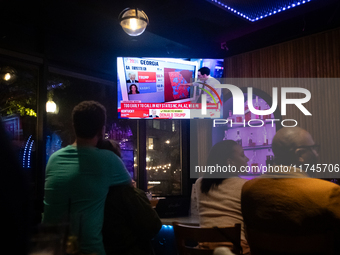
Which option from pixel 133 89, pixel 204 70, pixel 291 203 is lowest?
pixel 291 203

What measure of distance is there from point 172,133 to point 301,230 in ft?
10.7

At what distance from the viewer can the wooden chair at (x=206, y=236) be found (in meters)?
1.95

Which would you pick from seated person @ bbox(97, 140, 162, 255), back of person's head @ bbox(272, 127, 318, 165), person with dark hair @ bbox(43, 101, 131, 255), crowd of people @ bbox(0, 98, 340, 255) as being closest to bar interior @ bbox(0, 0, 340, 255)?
back of person's head @ bbox(272, 127, 318, 165)

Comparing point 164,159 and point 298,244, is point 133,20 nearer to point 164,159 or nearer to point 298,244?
point 164,159

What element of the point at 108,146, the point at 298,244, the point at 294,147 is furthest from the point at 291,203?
the point at 108,146

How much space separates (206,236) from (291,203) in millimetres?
595

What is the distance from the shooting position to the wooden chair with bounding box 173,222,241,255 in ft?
6.41

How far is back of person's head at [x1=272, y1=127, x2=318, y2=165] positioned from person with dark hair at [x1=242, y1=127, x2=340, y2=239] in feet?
0.16

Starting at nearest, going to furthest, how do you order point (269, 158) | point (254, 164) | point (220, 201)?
point (220, 201) < point (269, 158) < point (254, 164)

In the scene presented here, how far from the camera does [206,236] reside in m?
2.01

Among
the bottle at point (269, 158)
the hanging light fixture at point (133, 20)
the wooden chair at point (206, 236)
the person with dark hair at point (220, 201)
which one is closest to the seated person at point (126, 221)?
the wooden chair at point (206, 236)

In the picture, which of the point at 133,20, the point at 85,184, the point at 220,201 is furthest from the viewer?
the point at 133,20

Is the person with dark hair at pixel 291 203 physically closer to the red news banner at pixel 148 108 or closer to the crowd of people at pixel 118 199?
the crowd of people at pixel 118 199

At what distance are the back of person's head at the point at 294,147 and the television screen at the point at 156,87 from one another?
1998 mm
